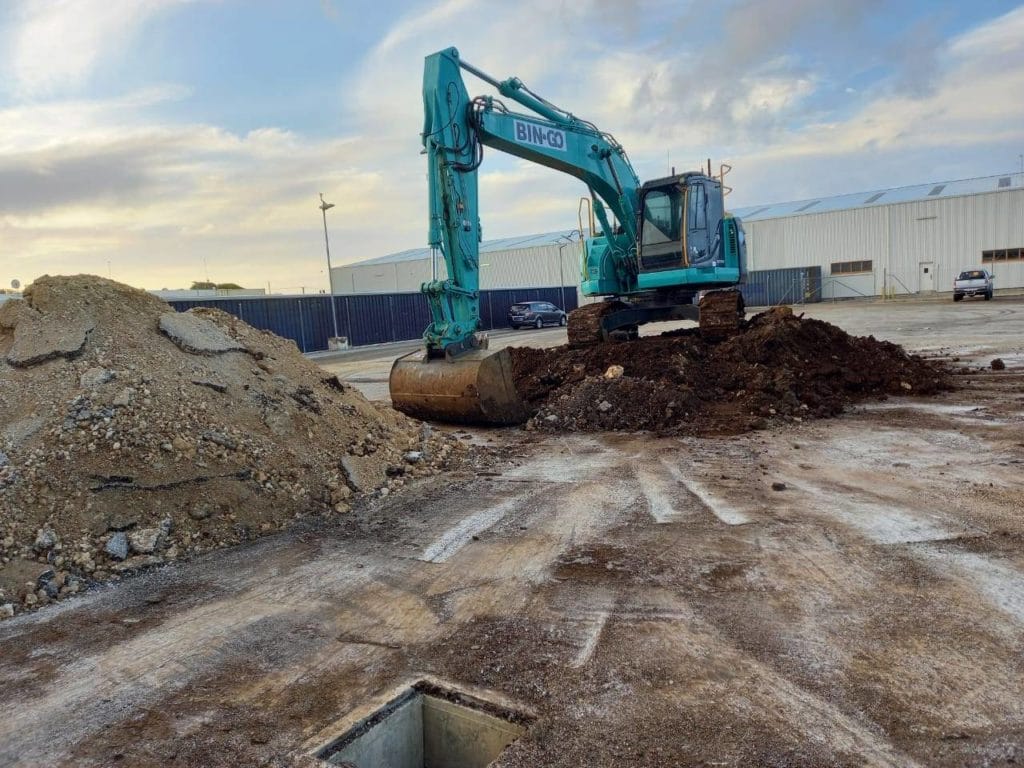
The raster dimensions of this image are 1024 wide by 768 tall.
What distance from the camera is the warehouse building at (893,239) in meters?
40.5

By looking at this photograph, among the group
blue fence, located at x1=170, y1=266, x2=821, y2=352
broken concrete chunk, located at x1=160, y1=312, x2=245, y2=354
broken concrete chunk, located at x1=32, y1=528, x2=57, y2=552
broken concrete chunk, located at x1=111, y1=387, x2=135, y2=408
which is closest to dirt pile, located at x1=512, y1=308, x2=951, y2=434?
broken concrete chunk, located at x1=160, y1=312, x2=245, y2=354

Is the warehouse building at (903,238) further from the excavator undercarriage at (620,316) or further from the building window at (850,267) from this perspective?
the excavator undercarriage at (620,316)

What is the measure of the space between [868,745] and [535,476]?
4561mm

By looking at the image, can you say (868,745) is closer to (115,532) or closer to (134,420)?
(115,532)

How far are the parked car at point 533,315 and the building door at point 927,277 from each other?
74.7ft

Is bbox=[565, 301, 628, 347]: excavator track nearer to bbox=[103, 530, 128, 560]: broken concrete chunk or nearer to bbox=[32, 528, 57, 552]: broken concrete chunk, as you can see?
bbox=[103, 530, 128, 560]: broken concrete chunk

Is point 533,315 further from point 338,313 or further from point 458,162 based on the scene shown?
point 458,162

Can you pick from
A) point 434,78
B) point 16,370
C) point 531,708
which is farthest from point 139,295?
point 531,708

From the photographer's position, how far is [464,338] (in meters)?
9.42

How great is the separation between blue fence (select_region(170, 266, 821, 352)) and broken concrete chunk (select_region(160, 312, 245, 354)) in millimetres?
13835

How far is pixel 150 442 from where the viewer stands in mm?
5812

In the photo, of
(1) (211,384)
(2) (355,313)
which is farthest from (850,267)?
(1) (211,384)

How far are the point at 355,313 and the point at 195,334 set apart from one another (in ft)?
73.1

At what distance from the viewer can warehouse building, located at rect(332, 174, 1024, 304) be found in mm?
40531
